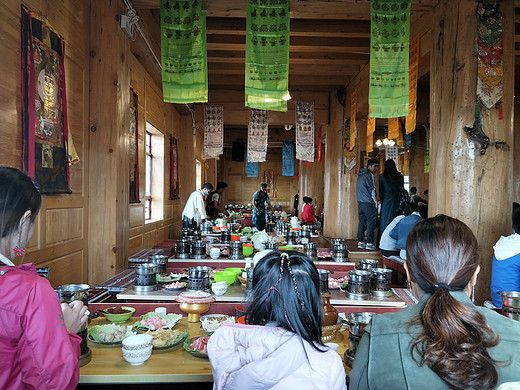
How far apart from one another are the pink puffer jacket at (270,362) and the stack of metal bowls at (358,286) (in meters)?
1.54

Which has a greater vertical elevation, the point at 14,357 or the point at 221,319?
the point at 14,357

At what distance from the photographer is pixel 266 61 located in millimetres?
4203

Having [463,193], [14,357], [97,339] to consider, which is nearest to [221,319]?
[97,339]

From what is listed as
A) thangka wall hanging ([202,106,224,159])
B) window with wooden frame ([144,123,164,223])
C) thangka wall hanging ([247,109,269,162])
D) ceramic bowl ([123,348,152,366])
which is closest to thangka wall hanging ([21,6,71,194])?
ceramic bowl ([123,348,152,366])

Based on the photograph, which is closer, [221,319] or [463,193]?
[221,319]

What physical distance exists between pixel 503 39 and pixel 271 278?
12.5 feet

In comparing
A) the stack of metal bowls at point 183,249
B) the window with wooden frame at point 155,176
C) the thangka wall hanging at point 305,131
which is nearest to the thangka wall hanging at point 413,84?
the stack of metal bowls at point 183,249

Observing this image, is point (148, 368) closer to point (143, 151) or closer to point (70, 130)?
point (70, 130)

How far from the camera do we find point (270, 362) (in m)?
1.28

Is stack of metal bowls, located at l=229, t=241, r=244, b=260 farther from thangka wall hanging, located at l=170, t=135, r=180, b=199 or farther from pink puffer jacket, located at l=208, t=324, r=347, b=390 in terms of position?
thangka wall hanging, located at l=170, t=135, r=180, b=199

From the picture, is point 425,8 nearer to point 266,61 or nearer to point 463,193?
point 266,61

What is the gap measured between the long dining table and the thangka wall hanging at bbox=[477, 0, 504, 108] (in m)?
3.09

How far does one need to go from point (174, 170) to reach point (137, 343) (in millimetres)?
7591

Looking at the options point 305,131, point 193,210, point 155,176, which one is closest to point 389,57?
point 305,131
